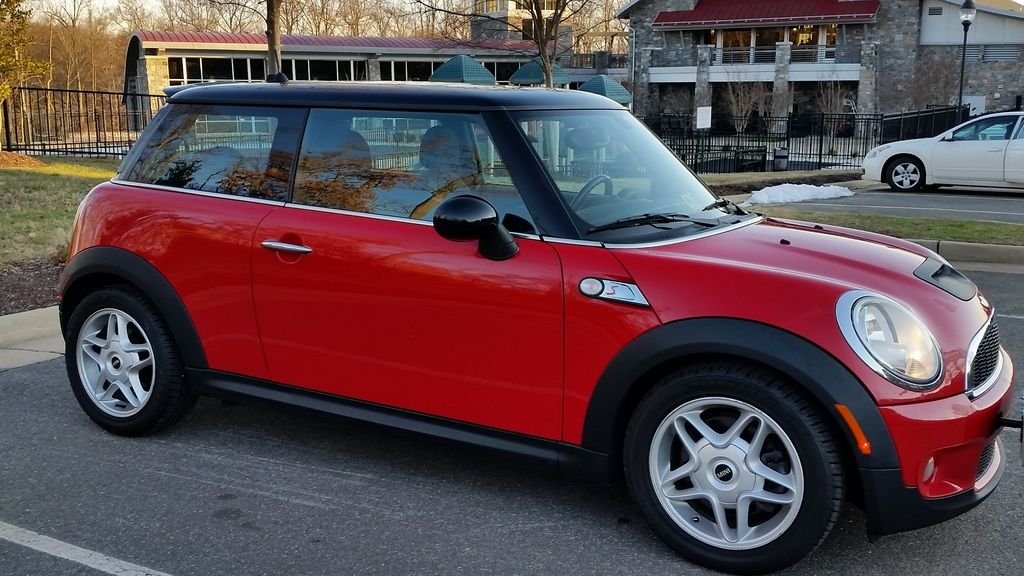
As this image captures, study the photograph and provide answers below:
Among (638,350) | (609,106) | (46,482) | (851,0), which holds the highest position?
(851,0)

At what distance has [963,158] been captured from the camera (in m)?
16.1

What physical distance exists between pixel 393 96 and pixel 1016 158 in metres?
14.7

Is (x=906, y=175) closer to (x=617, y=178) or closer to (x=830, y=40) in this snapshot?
(x=617, y=178)

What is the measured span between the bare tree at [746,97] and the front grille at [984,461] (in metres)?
43.8

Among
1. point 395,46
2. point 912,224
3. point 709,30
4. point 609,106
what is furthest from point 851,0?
point 609,106

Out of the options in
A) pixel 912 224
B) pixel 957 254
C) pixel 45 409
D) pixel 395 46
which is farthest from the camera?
pixel 395 46

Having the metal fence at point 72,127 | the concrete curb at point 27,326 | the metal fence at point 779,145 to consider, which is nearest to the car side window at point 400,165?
the concrete curb at point 27,326

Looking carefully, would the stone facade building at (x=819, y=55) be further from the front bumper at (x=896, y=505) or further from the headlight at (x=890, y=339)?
the front bumper at (x=896, y=505)

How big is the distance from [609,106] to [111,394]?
9.43ft

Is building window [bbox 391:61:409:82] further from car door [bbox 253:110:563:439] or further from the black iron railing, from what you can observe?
car door [bbox 253:110:563:439]

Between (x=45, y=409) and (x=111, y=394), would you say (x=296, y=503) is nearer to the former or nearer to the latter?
(x=111, y=394)

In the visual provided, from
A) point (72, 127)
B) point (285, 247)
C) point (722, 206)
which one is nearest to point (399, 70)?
point (72, 127)

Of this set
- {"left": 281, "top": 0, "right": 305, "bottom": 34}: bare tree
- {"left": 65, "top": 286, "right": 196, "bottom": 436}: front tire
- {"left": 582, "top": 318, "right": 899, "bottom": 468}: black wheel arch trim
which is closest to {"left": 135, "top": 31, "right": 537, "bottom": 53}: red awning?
{"left": 281, "top": 0, "right": 305, "bottom": 34}: bare tree

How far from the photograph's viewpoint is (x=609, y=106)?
439cm
